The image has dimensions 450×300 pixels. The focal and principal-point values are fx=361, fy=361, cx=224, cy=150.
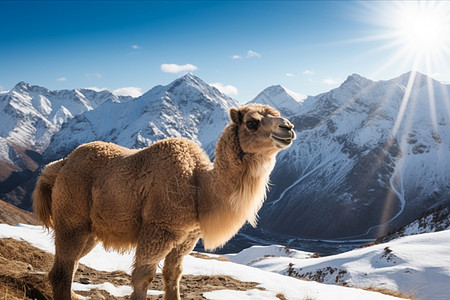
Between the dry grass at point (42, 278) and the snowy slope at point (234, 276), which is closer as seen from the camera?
the dry grass at point (42, 278)

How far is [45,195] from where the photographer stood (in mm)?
7277

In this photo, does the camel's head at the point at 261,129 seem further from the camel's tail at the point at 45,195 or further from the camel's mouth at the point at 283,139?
the camel's tail at the point at 45,195

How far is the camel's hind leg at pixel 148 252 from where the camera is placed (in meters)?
5.72

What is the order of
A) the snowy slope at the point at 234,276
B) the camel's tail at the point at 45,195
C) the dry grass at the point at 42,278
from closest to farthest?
the dry grass at the point at 42,278 < the camel's tail at the point at 45,195 < the snowy slope at the point at 234,276

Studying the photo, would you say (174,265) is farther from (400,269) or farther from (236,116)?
(400,269)

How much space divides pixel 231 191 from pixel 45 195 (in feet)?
13.0

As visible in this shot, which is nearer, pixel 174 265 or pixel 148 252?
pixel 148 252

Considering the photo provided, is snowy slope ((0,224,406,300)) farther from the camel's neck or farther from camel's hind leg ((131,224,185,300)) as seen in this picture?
the camel's neck

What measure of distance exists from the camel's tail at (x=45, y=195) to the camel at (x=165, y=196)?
1.74 ft

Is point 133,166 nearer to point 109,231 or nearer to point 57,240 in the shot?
point 109,231

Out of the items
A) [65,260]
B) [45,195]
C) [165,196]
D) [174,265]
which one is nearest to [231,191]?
[165,196]

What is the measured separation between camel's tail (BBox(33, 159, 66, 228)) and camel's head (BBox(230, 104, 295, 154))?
370 centimetres

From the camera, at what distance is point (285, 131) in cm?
543

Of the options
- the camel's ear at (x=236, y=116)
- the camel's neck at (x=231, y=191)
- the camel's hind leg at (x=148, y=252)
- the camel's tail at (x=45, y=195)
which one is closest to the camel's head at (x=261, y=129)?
the camel's ear at (x=236, y=116)
